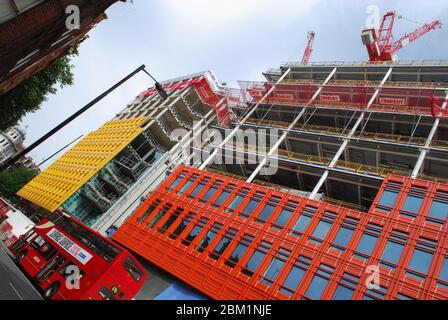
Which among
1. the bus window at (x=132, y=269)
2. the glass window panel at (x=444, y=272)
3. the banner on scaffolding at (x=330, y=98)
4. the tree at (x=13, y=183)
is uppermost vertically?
the banner on scaffolding at (x=330, y=98)

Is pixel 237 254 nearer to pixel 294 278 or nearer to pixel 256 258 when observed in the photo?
pixel 256 258

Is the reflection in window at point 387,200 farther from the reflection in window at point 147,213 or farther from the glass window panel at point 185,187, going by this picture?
the reflection in window at point 147,213

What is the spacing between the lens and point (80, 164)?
54.1m

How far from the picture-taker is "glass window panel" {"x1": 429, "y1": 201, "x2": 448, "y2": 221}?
→ 30011 mm

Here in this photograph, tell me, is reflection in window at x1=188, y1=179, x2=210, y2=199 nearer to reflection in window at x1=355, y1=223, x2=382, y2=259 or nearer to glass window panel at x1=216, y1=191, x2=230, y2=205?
glass window panel at x1=216, y1=191, x2=230, y2=205

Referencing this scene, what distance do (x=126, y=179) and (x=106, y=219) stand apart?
252 inches

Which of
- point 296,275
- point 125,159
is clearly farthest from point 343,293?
point 125,159

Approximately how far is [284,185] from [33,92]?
29968mm

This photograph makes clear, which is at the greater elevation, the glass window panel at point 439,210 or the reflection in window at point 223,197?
the glass window panel at point 439,210

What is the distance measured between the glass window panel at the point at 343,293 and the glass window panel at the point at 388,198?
29.4ft

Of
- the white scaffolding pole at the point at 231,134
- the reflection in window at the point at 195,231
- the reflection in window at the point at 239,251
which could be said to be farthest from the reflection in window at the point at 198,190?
the reflection in window at the point at 239,251

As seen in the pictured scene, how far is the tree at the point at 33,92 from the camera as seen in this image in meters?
36.6

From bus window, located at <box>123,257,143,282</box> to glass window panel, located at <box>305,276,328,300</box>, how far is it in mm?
13307
